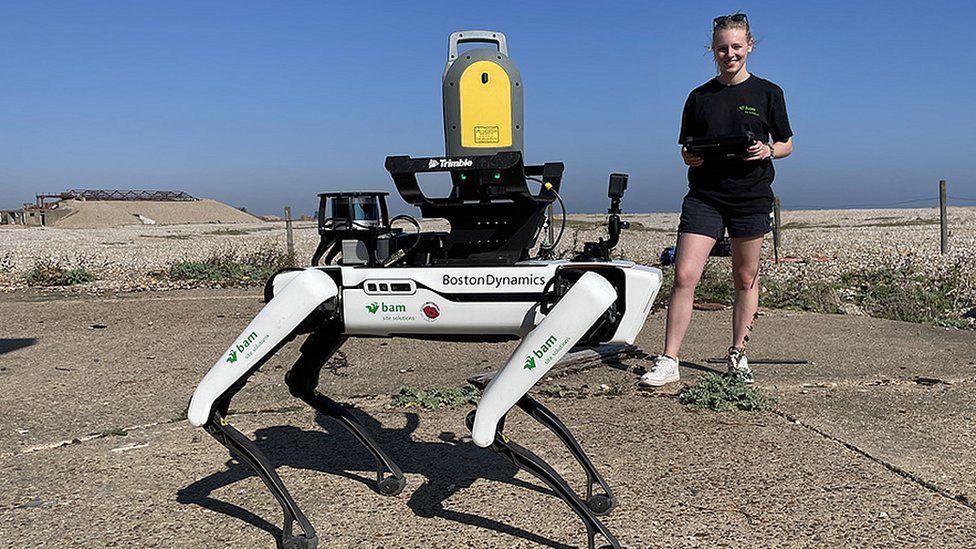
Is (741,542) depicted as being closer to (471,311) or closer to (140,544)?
(471,311)

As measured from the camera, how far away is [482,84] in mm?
3182

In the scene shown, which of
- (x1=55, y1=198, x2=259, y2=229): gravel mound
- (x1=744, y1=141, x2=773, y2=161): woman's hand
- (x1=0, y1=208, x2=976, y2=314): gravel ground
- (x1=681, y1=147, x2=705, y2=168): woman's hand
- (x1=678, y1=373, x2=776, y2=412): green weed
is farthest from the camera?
(x1=55, y1=198, x2=259, y2=229): gravel mound

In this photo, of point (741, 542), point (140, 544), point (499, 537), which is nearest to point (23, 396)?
point (140, 544)

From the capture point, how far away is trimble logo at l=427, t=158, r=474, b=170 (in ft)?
8.77

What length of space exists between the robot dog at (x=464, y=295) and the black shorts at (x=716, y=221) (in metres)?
1.87

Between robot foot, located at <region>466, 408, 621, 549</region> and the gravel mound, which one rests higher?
the gravel mound

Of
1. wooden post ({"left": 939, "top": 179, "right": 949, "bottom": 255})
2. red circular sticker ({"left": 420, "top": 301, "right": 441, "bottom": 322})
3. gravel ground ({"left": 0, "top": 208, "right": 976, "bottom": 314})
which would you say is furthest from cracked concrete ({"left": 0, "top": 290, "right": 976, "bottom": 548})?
wooden post ({"left": 939, "top": 179, "right": 949, "bottom": 255})

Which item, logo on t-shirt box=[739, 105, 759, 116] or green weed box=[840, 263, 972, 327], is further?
green weed box=[840, 263, 972, 327]

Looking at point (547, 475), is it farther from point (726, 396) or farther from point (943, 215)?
point (943, 215)

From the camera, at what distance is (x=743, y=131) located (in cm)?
473

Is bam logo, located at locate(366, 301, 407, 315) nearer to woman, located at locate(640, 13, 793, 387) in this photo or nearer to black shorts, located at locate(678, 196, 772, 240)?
woman, located at locate(640, 13, 793, 387)

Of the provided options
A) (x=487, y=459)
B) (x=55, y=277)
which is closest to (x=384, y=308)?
(x=487, y=459)

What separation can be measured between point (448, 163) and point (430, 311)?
1.46 feet

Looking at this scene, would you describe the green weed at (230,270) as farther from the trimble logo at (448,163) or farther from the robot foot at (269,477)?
the trimble logo at (448,163)
